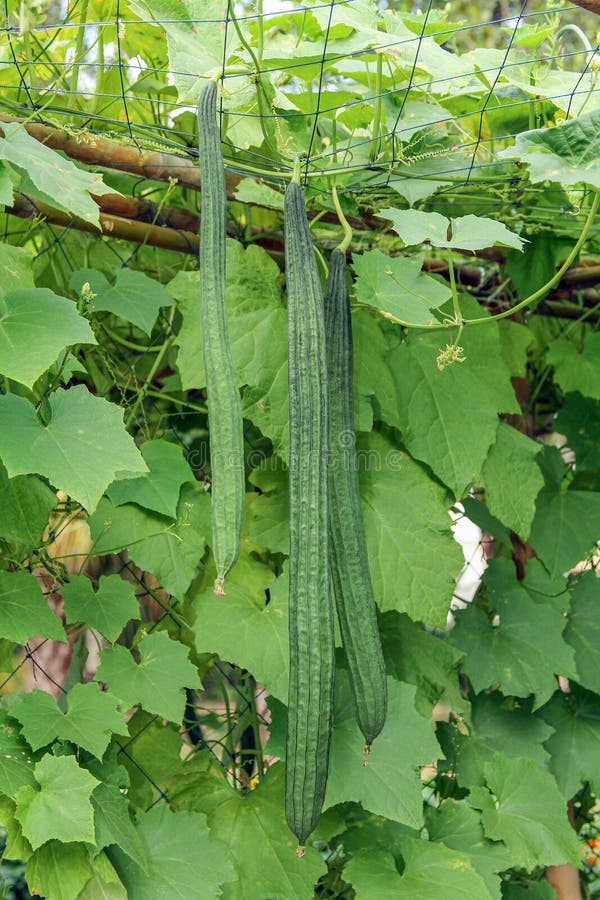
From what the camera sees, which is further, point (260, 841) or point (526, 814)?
point (526, 814)

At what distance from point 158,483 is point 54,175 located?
60 centimetres

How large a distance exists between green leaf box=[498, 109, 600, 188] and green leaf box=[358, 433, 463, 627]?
677mm

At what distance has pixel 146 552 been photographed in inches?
65.4

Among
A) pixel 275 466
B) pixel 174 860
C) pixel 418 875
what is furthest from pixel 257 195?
pixel 418 875

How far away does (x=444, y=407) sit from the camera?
6.19ft

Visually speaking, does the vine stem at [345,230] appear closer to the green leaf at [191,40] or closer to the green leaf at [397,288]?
the green leaf at [397,288]

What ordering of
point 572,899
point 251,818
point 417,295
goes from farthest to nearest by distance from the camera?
point 572,899
point 251,818
point 417,295

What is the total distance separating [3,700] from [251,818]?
508 millimetres

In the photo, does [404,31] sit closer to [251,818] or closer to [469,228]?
[469,228]

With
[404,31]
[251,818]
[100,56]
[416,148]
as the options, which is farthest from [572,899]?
[100,56]

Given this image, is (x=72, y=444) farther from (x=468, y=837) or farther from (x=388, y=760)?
(x=468, y=837)

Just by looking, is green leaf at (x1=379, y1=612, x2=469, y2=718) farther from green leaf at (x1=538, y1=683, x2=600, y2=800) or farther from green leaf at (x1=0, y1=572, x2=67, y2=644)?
green leaf at (x1=0, y1=572, x2=67, y2=644)

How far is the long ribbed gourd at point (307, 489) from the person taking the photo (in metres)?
1.27

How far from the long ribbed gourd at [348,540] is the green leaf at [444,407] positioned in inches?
15.5
